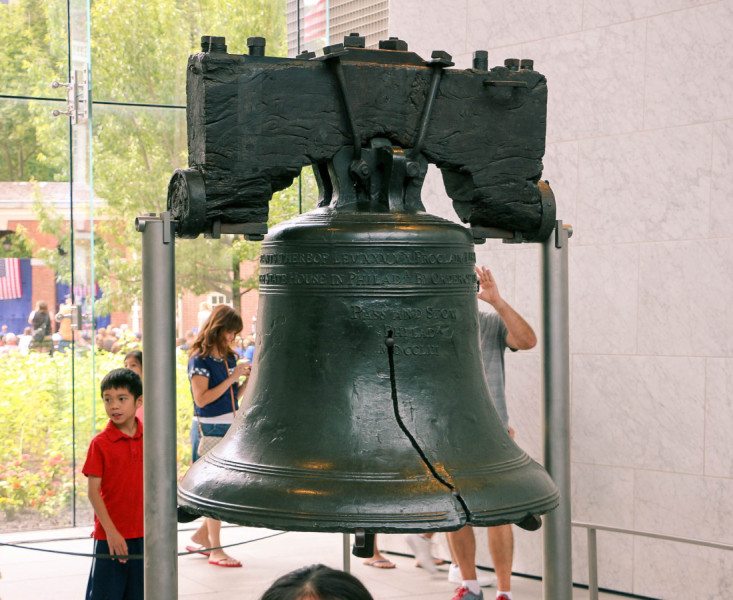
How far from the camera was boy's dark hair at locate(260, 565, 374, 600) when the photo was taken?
2174 millimetres

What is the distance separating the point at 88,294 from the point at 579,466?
366 cm

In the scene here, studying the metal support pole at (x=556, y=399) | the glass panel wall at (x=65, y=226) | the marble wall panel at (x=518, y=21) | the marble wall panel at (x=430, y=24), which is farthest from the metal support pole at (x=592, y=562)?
the glass panel wall at (x=65, y=226)

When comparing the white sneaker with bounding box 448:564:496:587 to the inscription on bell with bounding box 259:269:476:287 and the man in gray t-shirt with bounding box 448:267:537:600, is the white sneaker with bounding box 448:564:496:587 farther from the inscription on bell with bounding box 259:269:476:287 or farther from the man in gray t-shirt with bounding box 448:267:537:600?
the inscription on bell with bounding box 259:269:476:287

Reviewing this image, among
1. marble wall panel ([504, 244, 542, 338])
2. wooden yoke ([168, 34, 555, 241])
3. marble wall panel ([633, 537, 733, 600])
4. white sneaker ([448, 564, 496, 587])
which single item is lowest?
white sneaker ([448, 564, 496, 587])

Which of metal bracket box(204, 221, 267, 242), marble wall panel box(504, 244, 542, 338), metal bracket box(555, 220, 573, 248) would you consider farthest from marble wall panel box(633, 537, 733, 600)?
metal bracket box(204, 221, 267, 242)

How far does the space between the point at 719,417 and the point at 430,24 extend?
291cm

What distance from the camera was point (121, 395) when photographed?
5492 millimetres

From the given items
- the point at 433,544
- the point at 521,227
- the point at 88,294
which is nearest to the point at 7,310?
the point at 88,294

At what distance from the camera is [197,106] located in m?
2.79

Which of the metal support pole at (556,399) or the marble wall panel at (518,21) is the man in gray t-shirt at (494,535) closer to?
the marble wall panel at (518,21)

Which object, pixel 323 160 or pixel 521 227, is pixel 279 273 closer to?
pixel 323 160

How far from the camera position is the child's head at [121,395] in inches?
215

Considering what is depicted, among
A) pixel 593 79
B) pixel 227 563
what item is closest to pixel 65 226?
pixel 227 563

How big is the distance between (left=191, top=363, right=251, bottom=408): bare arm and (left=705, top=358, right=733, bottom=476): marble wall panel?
8.32 ft
